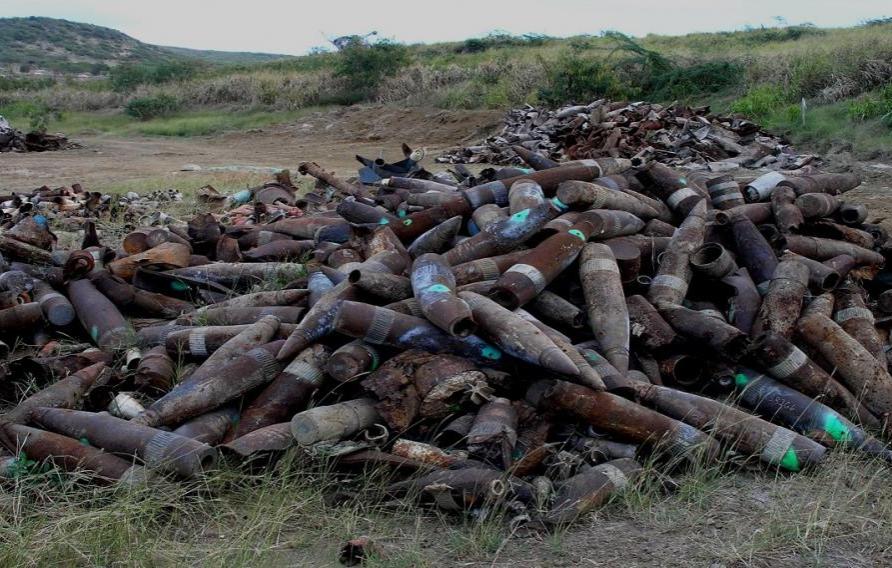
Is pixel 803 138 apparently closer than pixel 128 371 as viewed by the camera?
No

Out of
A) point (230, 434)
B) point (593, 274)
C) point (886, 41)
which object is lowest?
point (230, 434)

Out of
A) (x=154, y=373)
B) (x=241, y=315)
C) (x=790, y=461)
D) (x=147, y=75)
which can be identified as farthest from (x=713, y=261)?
(x=147, y=75)

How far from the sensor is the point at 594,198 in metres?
5.11

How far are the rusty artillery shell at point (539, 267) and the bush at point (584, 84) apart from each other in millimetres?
16195

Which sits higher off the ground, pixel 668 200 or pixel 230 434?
pixel 668 200

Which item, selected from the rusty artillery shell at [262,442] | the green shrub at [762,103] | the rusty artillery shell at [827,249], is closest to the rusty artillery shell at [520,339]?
the rusty artillery shell at [262,442]

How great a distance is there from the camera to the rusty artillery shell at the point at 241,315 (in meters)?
4.71

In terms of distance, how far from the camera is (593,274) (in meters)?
4.38

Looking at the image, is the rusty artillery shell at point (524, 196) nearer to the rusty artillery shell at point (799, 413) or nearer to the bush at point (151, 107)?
the rusty artillery shell at point (799, 413)

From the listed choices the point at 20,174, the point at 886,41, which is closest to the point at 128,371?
the point at 20,174

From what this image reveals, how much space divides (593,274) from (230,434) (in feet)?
6.90

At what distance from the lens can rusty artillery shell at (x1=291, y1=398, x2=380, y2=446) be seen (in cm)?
345

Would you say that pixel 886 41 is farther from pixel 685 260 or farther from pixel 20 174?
pixel 20 174

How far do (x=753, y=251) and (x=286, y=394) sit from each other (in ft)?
9.92
